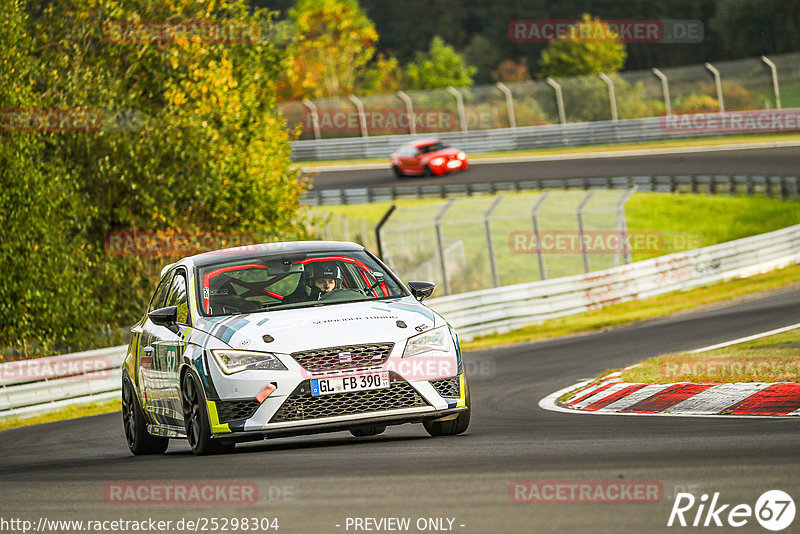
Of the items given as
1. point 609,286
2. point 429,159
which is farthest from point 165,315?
point 429,159

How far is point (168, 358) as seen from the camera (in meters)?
9.35

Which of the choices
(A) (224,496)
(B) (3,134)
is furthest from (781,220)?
(A) (224,496)

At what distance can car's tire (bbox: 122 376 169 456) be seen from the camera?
10297mm

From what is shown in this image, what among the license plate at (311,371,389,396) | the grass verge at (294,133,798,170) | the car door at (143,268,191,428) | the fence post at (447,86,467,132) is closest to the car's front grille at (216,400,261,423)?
the license plate at (311,371,389,396)

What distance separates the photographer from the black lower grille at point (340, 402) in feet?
26.8

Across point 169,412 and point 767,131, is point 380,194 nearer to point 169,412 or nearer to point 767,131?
point 767,131

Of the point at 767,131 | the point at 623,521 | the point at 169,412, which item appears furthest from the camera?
the point at 767,131

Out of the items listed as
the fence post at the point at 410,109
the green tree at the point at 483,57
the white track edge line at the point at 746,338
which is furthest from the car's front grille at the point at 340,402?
the green tree at the point at 483,57

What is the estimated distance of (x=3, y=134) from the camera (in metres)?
22.7

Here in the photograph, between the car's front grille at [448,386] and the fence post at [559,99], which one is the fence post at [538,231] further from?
the fence post at [559,99]

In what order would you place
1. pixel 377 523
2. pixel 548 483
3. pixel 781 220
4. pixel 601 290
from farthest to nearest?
1. pixel 781 220
2. pixel 601 290
3. pixel 548 483
4. pixel 377 523

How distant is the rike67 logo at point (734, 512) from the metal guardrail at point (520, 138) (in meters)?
44.6

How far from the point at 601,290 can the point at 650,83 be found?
26533 mm

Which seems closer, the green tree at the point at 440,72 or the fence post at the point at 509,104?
the fence post at the point at 509,104
